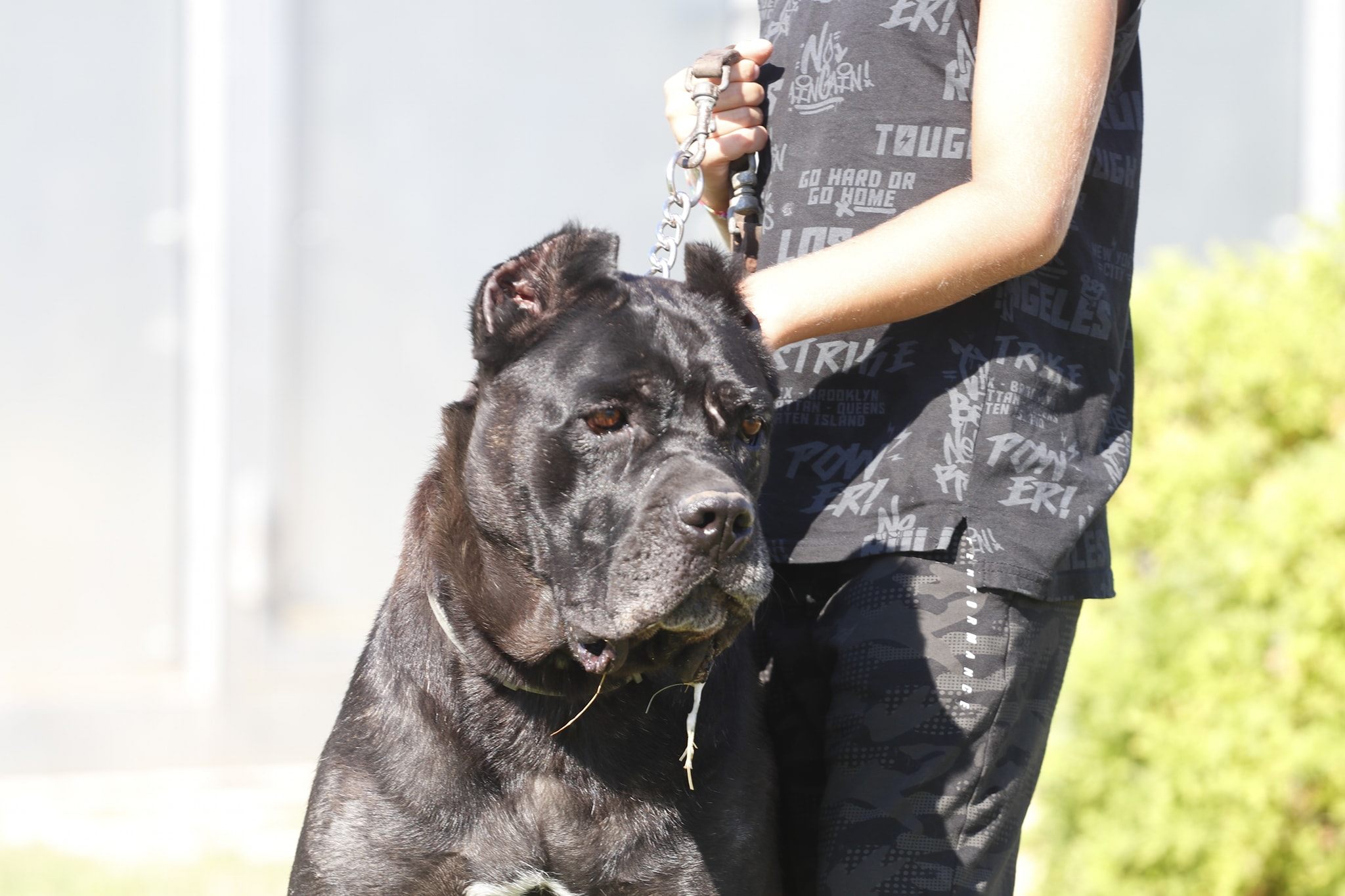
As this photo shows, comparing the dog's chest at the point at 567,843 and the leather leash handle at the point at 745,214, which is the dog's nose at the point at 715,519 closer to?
the dog's chest at the point at 567,843

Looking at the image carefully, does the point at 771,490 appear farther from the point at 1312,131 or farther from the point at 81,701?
the point at 1312,131

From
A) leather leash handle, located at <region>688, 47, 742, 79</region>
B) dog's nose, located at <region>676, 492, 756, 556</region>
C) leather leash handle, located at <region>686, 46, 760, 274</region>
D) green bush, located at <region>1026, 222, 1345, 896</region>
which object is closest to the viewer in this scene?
dog's nose, located at <region>676, 492, 756, 556</region>

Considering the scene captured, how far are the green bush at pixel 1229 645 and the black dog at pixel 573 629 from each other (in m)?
2.71

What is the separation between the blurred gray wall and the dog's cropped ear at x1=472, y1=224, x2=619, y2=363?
4217 mm

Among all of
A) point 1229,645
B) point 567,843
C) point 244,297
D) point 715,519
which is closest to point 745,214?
point 715,519

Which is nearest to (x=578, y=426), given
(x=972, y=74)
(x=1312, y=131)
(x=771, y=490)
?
(x=771, y=490)

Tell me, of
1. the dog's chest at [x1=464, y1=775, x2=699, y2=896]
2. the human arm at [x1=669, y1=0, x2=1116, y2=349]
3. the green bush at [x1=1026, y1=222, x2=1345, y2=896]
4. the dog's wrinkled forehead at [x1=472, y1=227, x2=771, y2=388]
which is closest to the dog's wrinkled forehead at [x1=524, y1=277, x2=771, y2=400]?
the dog's wrinkled forehead at [x1=472, y1=227, x2=771, y2=388]

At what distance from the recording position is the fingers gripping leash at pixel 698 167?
8.45 feet

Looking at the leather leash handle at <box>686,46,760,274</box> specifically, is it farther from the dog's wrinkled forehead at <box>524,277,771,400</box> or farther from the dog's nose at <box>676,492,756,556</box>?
the dog's nose at <box>676,492,756,556</box>

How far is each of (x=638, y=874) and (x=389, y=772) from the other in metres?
0.43

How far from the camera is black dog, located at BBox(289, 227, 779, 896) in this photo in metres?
2.23

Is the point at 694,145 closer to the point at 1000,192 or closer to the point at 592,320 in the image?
the point at 592,320

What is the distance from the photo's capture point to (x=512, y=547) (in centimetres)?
243

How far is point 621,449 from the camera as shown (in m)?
2.37
